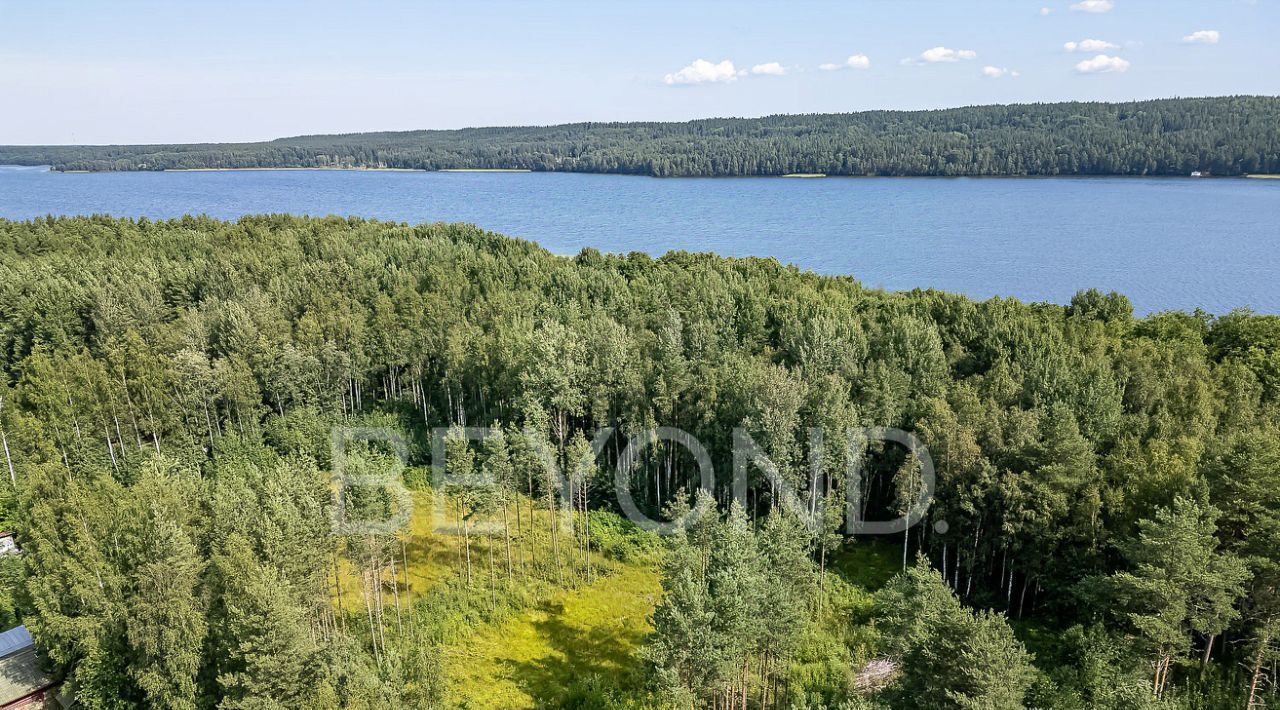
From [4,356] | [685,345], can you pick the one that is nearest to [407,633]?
[685,345]

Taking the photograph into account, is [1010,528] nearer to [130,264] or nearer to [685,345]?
[685,345]

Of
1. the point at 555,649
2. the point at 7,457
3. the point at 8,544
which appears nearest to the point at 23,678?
the point at 8,544

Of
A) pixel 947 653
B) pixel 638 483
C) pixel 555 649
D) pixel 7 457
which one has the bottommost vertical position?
pixel 555 649

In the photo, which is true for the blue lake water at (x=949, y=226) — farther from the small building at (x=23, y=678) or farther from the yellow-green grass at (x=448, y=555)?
the small building at (x=23, y=678)

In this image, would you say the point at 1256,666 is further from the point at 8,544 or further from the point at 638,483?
the point at 8,544

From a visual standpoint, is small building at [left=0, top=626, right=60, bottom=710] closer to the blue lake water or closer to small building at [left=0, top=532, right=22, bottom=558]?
small building at [left=0, top=532, right=22, bottom=558]

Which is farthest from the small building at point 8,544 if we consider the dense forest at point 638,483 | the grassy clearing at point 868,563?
the grassy clearing at point 868,563
